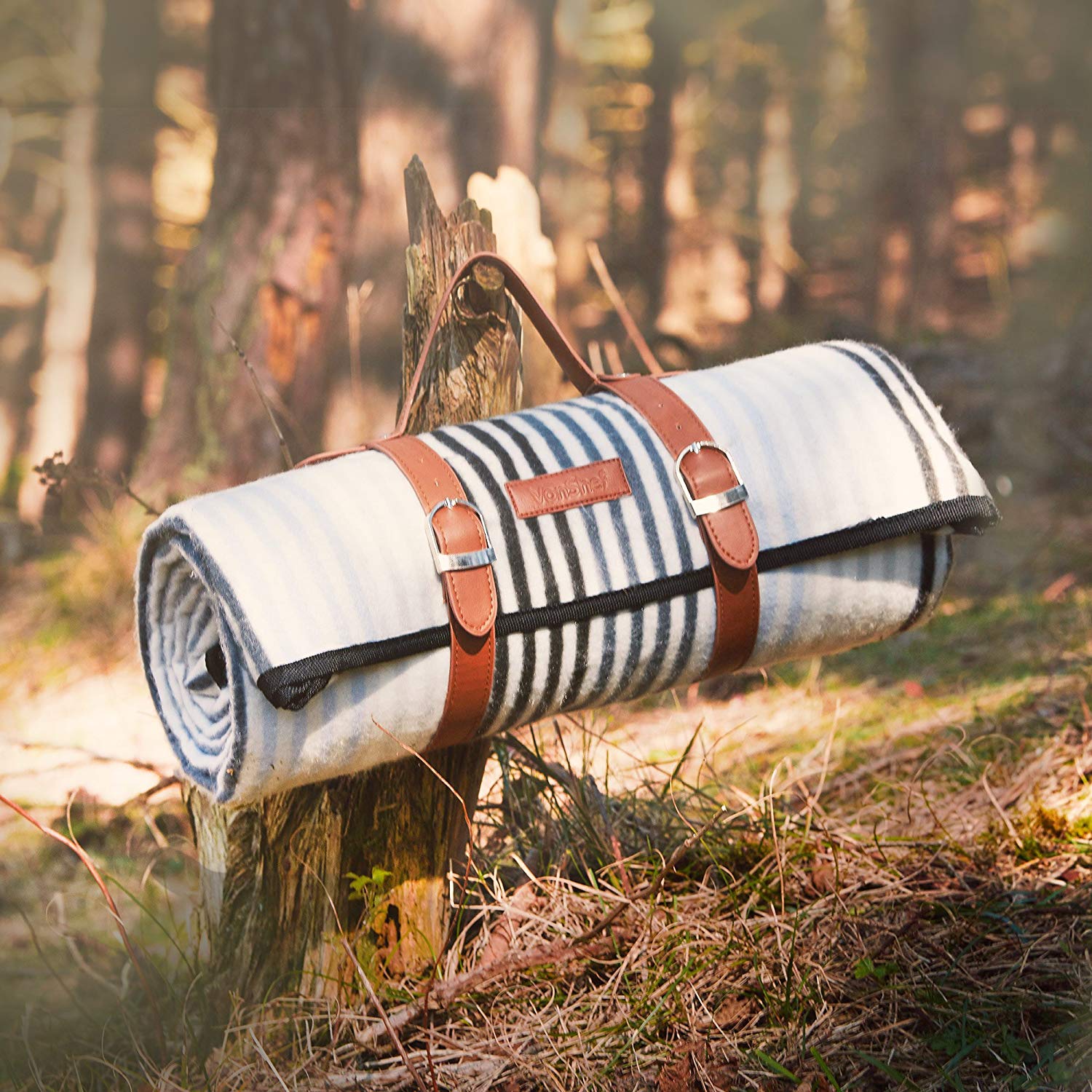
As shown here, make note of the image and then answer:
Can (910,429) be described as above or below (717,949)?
above

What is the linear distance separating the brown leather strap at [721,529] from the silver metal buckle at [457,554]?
27 cm

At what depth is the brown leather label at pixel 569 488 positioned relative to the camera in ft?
4.27

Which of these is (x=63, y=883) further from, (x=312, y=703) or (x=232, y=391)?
(x=232, y=391)

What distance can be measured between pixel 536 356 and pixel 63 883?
6.32 ft

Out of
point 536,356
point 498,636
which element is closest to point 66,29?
point 536,356

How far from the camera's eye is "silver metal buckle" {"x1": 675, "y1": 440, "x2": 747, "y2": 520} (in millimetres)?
1329

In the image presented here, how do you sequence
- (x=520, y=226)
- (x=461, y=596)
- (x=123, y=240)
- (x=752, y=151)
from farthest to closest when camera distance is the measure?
(x=752, y=151) → (x=123, y=240) → (x=520, y=226) → (x=461, y=596)

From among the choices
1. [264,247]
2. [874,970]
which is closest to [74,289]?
Answer: [264,247]

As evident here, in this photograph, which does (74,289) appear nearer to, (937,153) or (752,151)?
(937,153)

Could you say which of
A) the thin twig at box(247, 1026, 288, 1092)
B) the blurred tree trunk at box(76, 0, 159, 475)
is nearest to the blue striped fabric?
the thin twig at box(247, 1026, 288, 1092)

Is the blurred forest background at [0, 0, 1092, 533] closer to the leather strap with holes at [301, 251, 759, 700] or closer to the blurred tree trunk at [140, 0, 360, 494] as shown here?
the blurred tree trunk at [140, 0, 360, 494]

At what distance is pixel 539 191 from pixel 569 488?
5655 mm

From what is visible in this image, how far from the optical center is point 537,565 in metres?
1.29

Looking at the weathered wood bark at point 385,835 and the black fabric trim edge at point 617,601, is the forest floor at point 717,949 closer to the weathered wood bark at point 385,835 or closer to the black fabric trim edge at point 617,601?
the weathered wood bark at point 385,835
